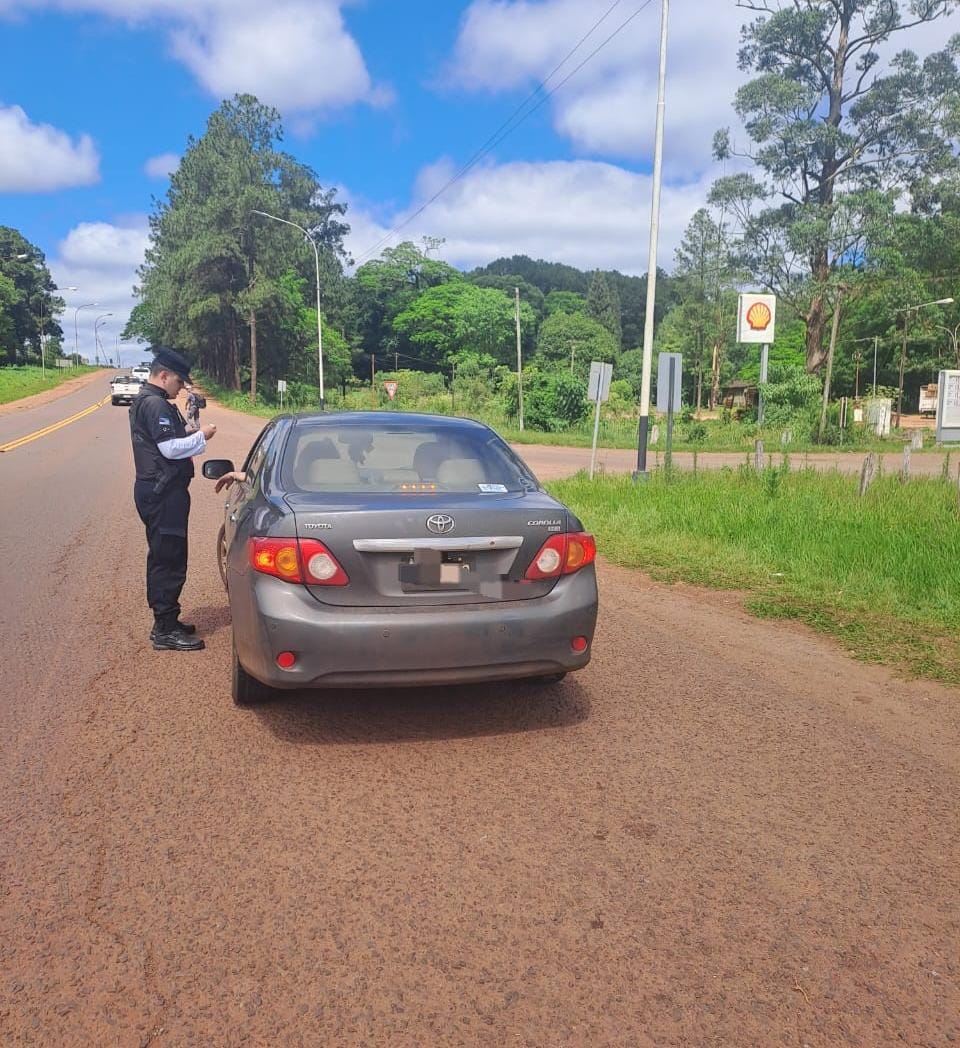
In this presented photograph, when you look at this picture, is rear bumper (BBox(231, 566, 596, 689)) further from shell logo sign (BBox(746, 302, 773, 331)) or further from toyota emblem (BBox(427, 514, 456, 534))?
shell logo sign (BBox(746, 302, 773, 331))

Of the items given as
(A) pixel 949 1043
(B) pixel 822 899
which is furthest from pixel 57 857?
(A) pixel 949 1043

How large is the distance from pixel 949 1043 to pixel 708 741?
2.01m

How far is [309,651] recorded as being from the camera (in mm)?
3855

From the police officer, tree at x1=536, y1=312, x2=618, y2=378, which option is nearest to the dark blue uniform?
the police officer

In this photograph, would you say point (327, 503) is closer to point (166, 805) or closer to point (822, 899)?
point (166, 805)

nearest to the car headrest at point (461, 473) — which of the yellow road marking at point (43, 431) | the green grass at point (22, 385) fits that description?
the yellow road marking at point (43, 431)

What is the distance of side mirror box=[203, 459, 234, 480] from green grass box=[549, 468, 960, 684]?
413 cm

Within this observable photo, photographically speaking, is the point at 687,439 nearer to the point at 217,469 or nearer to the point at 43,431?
the point at 43,431

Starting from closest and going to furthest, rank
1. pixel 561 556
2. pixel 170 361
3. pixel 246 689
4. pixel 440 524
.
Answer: pixel 440 524
pixel 561 556
pixel 246 689
pixel 170 361

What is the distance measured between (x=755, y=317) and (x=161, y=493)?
3366 cm

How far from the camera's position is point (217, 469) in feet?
19.2

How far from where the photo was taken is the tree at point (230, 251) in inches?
2157

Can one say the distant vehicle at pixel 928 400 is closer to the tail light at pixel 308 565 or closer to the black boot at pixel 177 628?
the black boot at pixel 177 628

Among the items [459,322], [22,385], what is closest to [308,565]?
[22,385]
